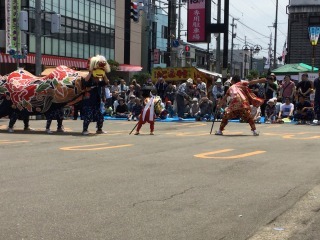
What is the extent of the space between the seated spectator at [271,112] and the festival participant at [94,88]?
732 centimetres

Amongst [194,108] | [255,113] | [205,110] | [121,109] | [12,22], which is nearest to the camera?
[255,113]

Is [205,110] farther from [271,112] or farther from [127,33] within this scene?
[127,33]

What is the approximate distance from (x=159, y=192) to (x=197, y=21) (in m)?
23.2

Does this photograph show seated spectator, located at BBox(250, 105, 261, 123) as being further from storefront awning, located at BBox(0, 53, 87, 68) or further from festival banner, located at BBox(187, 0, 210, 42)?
storefront awning, located at BBox(0, 53, 87, 68)

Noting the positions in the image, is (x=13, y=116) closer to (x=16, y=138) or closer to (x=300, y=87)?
(x=16, y=138)

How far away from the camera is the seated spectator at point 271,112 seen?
59.5ft

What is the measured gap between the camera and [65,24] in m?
44.6

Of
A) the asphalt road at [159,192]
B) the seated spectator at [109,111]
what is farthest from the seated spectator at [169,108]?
the asphalt road at [159,192]

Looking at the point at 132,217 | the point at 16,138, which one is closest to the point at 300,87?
the point at 16,138

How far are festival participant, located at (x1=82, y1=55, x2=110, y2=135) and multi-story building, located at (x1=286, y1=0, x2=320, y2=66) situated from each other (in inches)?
1266

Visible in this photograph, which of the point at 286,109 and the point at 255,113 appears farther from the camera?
the point at 286,109

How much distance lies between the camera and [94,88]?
1309 centimetres

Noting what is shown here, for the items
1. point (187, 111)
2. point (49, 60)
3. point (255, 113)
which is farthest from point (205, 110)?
point (49, 60)

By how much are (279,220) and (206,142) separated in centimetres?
640
